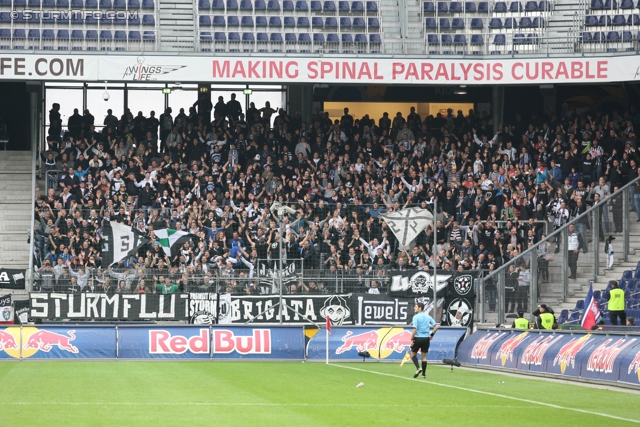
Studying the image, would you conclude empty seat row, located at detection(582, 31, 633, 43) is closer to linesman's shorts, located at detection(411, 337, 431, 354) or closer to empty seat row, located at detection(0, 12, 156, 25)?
empty seat row, located at detection(0, 12, 156, 25)

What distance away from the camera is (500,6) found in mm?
38719

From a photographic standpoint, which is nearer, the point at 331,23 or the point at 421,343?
the point at 421,343

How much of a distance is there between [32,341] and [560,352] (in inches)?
547

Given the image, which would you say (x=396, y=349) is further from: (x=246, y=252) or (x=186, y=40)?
(x=186, y=40)

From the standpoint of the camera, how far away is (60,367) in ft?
83.2

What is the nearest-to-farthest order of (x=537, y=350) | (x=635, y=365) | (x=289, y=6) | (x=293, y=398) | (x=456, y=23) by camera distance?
(x=293, y=398)
(x=635, y=365)
(x=537, y=350)
(x=456, y=23)
(x=289, y=6)

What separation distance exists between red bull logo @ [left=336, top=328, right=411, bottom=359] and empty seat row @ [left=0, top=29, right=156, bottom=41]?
14.5 meters

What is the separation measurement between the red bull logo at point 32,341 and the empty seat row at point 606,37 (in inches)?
809

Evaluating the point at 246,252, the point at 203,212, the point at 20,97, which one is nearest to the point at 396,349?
the point at 246,252

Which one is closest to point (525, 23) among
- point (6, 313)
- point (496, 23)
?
point (496, 23)

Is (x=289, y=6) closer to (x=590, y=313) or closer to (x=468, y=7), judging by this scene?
(x=468, y=7)

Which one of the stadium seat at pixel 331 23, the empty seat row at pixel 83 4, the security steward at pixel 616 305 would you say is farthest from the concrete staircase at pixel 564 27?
the empty seat row at pixel 83 4

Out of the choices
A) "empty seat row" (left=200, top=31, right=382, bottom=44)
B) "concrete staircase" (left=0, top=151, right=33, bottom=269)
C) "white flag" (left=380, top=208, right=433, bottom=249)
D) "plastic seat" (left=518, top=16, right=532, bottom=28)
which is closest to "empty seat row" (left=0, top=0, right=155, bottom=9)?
"empty seat row" (left=200, top=31, right=382, bottom=44)

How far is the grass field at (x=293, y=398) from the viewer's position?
14070 millimetres
